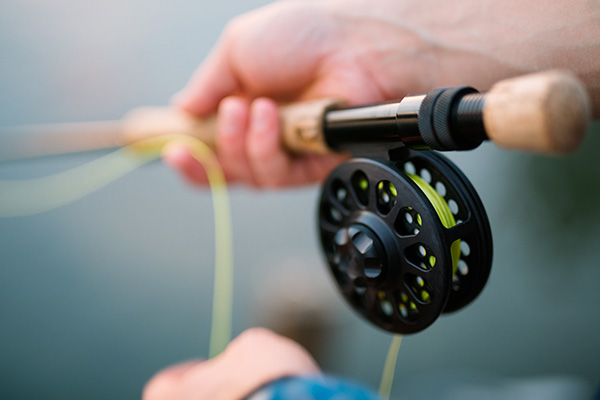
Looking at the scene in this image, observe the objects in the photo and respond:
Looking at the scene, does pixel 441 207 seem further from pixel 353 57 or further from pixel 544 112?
pixel 353 57

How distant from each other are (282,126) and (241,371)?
459 millimetres

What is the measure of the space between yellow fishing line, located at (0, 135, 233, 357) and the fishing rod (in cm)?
75

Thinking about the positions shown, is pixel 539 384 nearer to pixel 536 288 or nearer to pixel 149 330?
pixel 536 288

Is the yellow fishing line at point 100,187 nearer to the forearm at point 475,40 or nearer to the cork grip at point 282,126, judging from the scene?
the cork grip at point 282,126

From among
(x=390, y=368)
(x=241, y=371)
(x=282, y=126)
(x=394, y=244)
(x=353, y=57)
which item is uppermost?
(x=353, y=57)

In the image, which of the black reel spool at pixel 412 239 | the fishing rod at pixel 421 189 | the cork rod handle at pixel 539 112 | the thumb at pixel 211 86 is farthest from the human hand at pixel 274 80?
the cork rod handle at pixel 539 112

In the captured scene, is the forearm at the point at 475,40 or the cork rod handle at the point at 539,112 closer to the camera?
the cork rod handle at the point at 539,112

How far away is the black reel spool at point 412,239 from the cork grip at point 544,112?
120 millimetres

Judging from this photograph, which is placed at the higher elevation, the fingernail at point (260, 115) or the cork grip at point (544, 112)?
the fingernail at point (260, 115)

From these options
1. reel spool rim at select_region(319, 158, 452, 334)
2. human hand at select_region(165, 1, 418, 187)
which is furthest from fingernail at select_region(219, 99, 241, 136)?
reel spool rim at select_region(319, 158, 452, 334)

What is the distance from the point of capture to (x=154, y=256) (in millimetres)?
1719

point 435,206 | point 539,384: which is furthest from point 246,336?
point 539,384

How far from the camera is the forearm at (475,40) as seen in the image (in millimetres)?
591

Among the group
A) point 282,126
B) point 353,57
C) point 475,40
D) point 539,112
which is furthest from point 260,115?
point 539,112
